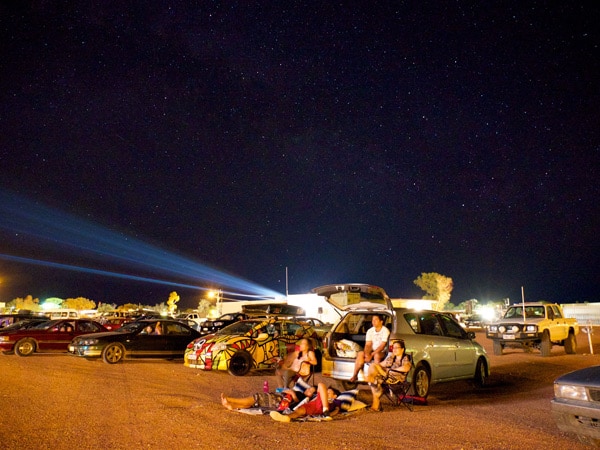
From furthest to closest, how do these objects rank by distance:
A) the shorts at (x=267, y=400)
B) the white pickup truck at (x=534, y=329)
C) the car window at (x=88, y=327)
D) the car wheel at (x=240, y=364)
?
the car window at (x=88, y=327)
the white pickup truck at (x=534, y=329)
the car wheel at (x=240, y=364)
the shorts at (x=267, y=400)

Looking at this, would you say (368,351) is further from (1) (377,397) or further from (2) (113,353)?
(2) (113,353)

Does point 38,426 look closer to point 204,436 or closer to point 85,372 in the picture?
point 204,436

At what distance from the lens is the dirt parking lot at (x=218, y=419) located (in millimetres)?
6641

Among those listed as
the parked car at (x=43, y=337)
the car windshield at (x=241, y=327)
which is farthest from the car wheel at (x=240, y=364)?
the parked car at (x=43, y=337)

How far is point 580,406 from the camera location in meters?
6.13

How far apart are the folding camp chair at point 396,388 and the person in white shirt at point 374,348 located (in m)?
0.43

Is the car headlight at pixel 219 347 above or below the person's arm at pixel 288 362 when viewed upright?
above

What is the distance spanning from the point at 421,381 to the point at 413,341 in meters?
0.77

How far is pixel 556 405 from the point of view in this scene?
6.42m

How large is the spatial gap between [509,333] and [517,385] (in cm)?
670

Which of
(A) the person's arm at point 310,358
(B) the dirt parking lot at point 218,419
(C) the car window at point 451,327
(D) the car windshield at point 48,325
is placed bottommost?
(B) the dirt parking lot at point 218,419

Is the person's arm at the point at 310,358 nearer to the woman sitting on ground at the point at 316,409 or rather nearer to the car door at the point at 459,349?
the woman sitting on ground at the point at 316,409

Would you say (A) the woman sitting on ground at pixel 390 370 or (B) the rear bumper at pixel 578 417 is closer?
(B) the rear bumper at pixel 578 417

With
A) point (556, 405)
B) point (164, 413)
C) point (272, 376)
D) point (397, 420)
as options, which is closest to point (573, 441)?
point (556, 405)
